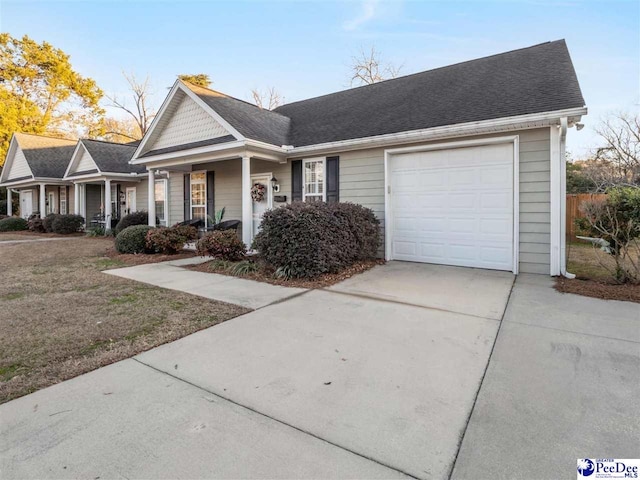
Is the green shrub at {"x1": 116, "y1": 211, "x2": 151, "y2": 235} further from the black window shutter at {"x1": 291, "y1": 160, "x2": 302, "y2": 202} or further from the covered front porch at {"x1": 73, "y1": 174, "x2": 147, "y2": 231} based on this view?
the black window shutter at {"x1": 291, "y1": 160, "x2": 302, "y2": 202}

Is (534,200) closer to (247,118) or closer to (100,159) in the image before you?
(247,118)

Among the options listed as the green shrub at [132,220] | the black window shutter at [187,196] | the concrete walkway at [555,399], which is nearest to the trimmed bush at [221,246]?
the black window shutter at [187,196]

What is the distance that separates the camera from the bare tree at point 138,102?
101 ft

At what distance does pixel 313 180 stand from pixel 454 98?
4019 millimetres

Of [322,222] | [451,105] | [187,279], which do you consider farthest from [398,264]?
[187,279]

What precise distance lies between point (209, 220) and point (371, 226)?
20.3ft

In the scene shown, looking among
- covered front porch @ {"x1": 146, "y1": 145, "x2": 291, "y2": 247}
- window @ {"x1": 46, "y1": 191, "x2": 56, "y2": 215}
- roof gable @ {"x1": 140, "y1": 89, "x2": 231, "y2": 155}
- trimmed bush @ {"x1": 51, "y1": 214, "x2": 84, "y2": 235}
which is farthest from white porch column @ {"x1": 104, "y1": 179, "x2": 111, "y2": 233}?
window @ {"x1": 46, "y1": 191, "x2": 56, "y2": 215}

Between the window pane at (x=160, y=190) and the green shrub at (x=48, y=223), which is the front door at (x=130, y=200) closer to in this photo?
the window pane at (x=160, y=190)

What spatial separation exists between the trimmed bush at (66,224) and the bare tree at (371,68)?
59.9 ft

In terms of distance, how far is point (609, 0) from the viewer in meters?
6.90

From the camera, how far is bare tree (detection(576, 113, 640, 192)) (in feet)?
53.7

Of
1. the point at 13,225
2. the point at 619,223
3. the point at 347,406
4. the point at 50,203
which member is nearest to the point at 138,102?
the point at 50,203

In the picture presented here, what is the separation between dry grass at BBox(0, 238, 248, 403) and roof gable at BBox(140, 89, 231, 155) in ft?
15.1

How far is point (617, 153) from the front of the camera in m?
17.1
